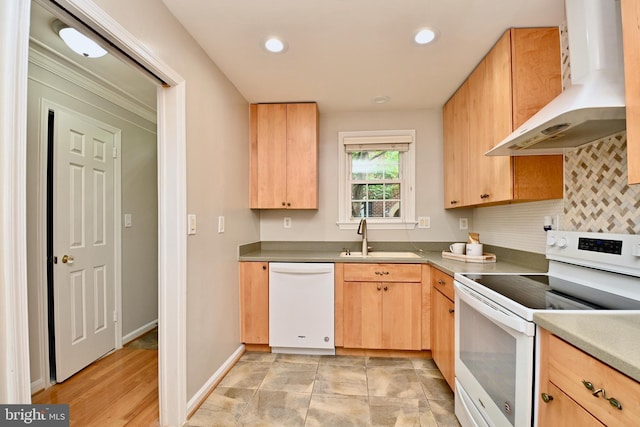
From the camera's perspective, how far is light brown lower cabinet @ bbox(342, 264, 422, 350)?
2305mm

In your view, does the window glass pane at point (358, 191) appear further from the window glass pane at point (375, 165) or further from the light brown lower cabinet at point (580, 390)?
the light brown lower cabinet at point (580, 390)

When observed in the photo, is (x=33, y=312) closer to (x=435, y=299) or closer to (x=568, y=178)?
(x=435, y=299)

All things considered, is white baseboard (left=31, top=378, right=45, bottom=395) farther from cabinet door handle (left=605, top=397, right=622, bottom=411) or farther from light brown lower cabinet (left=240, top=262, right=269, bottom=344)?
cabinet door handle (left=605, top=397, right=622, bottom=411)

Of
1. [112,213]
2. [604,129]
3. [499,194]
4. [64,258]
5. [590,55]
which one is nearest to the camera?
[590,55]

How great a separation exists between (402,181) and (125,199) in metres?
2.79

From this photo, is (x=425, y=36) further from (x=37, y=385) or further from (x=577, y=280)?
(x=37, y=385)

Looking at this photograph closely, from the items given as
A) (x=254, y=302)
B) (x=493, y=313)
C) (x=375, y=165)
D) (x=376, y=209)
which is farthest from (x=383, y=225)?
(x=493, y=313)

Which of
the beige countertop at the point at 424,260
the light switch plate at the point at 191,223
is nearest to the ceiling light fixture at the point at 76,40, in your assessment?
the light switch plate at the point at 191,223

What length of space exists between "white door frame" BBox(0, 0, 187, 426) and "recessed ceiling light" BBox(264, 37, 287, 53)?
0.60 metres

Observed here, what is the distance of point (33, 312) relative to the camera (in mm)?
1804

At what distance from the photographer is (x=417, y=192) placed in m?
2.89

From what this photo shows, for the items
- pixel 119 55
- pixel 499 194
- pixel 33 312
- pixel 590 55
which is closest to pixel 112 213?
pixel 33 312

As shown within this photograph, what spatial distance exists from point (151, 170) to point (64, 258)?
4.17 feet

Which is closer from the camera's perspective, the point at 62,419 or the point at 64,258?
the point at 62,419
